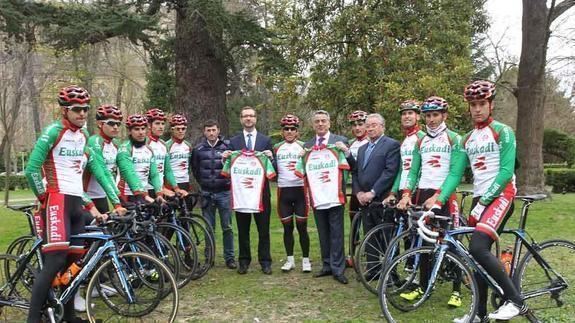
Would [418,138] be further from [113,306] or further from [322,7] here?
[322,7]

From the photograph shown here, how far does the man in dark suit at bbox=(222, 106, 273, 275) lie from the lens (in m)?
6.71

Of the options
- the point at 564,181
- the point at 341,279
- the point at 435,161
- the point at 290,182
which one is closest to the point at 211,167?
the point at 290,182

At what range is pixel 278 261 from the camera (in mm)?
7586

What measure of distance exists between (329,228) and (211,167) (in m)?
1.90

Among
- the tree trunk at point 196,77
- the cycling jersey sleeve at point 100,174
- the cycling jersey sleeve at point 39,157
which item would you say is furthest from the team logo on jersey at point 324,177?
the tree trunk at point 196,77

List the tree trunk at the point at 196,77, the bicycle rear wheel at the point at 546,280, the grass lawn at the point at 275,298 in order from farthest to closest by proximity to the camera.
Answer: the tree trunk at the point at 196,77 < the grass lawn at the point at 275,298 < the bicycle rear wheel at the point at 546,280

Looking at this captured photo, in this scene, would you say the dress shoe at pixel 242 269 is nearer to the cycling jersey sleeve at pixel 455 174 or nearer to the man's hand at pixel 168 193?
the man's hand at pixel 168 193

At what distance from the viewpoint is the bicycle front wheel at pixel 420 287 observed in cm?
438

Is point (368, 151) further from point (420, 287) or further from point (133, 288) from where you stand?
point (133, 288)

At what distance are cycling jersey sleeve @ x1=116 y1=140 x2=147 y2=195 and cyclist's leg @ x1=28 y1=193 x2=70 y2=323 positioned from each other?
148 centimetres

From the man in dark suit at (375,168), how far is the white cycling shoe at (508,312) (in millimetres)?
1895

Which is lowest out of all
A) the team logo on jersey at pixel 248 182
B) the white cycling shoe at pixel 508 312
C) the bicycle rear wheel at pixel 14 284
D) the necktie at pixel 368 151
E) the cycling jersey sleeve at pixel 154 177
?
the white cycling shoe at pixel 508 312

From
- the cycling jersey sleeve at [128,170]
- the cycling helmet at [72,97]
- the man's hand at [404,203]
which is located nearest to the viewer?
the cycling helmet at [72,97]

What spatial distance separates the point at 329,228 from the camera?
6516 mm
